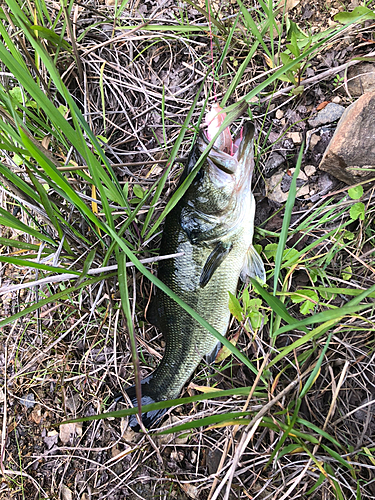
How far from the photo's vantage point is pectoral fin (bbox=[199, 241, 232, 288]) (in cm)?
241

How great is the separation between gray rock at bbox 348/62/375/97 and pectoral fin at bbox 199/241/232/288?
4.94 feet

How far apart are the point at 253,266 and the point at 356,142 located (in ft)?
3.71

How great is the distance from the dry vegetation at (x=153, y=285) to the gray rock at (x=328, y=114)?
0.30 feet

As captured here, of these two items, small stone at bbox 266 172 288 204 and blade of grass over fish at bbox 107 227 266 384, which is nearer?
blade of grass over fish at bbox 107 227 266 384

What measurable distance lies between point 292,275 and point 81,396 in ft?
6.72

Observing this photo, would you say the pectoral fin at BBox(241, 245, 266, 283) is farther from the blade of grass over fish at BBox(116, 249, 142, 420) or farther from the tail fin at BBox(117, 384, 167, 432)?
the tail fin at BBox(117, 384, 167, 432)

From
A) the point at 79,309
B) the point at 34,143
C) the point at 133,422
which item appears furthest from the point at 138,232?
the point at 133,422

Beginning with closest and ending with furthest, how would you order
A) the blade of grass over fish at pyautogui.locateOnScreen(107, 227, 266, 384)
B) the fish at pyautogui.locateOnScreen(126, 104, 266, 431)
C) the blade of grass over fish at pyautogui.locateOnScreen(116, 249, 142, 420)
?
the blade of grass over fish at pyautogui.locateOnScreen(116, 249, 142, 420), the blade of grass over fish at pyautogui.locateOnScreen(107, 227, 266, 384), the fish at pyautogui.locateOnScreen(126, 104, 266, 431)

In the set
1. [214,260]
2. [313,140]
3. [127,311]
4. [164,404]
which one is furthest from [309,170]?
[164,404]

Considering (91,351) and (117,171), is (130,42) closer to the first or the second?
(117,171)

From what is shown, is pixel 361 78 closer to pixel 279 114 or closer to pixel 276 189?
pixel 279 114

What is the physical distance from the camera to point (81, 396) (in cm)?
→ 284

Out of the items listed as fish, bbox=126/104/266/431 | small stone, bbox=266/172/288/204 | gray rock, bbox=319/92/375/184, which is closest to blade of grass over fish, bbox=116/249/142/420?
fish, bbox=126/104/266/431

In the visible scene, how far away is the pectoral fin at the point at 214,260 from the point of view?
95.0 inches
